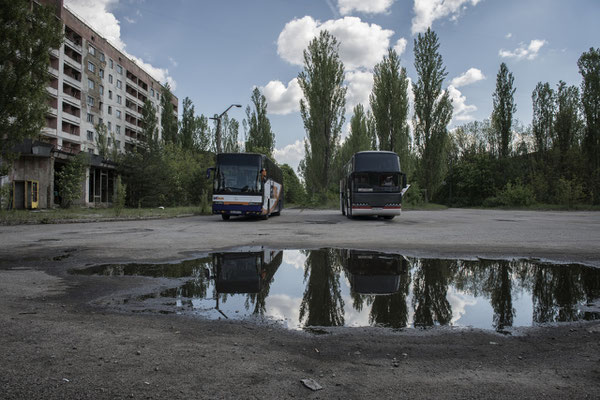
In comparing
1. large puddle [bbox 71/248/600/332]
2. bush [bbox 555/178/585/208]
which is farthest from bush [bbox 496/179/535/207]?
large puddle [bbox 71/248/600/332]

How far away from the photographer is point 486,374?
2.67 meters

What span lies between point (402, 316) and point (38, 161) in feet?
106

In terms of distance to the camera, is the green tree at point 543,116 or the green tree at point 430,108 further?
the green tree at point 543,116

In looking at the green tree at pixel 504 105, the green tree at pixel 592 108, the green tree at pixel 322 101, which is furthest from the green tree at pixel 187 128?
the green tree at pixel 592 108

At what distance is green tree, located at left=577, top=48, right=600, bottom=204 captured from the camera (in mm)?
39594

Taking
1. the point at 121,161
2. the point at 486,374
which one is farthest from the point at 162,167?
the point at 486,374

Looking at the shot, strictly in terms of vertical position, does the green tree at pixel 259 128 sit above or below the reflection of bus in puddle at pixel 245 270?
above

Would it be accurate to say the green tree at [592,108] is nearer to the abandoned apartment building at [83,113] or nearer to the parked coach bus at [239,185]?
the parked coach bus at [239,185]

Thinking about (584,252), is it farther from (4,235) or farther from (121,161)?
(121,161)

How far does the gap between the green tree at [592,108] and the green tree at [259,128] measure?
3551 centimetres

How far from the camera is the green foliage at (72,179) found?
28578 millimetres

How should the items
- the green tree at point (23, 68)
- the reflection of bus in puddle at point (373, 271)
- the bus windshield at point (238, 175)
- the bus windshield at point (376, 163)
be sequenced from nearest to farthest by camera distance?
the reflection of bus in puddle at point (373, 271) → the green tree at point (23, 68) → the bus windshield at point (238, 175) → the bus windshield at point (376, 163)

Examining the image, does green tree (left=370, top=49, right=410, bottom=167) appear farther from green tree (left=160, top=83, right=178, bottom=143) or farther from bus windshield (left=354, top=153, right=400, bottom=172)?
green tree (left=160, top=83, right=178, bottom=143)

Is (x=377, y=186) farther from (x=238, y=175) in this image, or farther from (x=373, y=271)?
(x=373, y=271)
